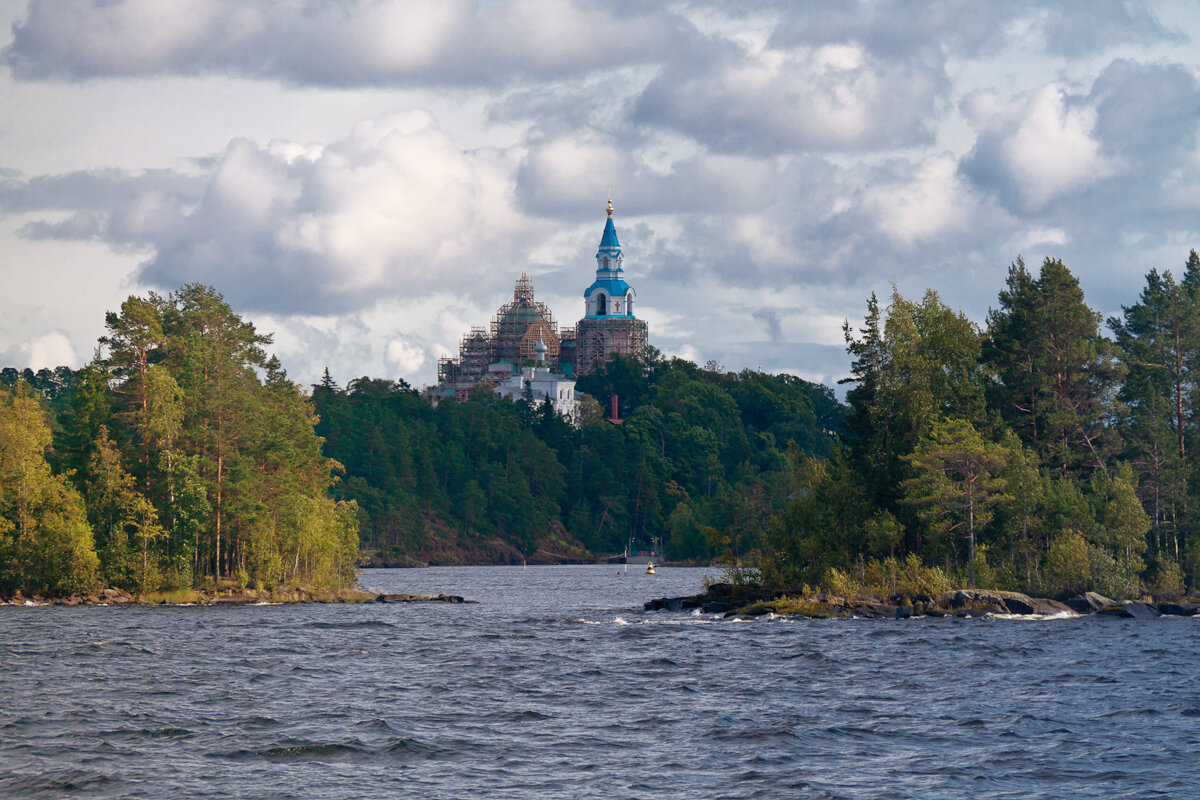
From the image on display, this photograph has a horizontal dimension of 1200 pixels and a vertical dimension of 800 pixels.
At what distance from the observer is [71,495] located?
77375 mm

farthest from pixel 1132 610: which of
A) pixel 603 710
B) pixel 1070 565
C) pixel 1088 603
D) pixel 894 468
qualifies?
pixel 603 710

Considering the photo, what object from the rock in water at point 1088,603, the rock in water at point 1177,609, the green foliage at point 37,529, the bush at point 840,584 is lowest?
the rock in water at point 1177,609

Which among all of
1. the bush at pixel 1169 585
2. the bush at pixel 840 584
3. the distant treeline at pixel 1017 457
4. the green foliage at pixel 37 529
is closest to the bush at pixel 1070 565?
the distant treeline at pixel 1017 457

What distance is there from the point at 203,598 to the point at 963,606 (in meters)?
45.7

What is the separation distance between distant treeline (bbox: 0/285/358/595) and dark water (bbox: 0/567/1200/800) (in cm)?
1440

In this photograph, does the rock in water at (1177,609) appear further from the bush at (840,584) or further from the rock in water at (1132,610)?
the bush at (840,584)

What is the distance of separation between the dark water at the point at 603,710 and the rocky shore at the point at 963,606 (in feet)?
12.4

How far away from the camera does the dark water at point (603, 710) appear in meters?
27.3

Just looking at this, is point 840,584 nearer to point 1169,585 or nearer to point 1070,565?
point 1070,565

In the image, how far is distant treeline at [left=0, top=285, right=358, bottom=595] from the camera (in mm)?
77562

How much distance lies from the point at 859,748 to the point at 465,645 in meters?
28.4

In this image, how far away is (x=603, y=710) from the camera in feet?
122

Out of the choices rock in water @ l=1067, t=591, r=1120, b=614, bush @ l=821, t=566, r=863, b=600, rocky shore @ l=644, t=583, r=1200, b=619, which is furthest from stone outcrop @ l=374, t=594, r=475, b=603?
rock in water @ l=1067, t=591, r=1120, b=614

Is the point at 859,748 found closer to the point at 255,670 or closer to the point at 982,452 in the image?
the point at 255,670
